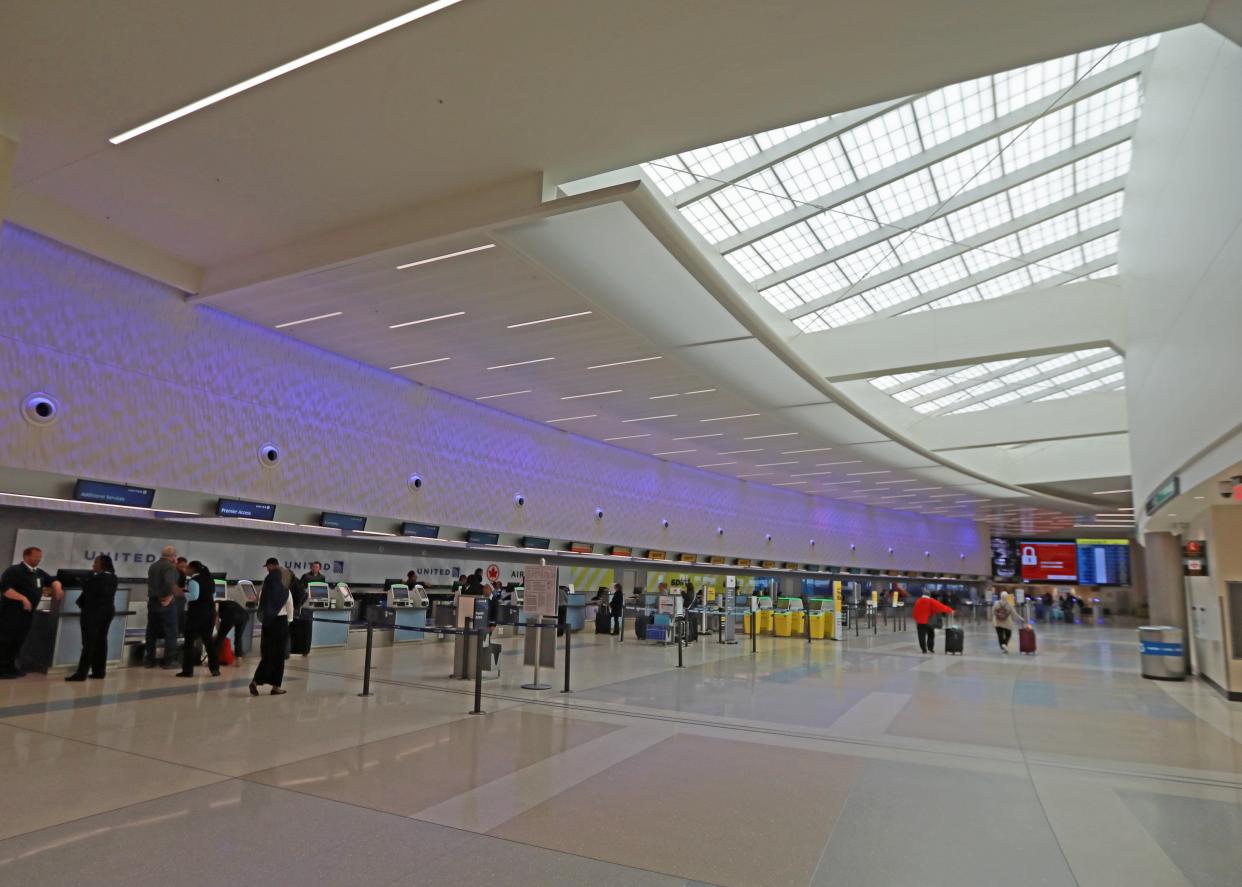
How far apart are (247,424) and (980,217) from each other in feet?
46.9

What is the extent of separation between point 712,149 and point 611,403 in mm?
8082

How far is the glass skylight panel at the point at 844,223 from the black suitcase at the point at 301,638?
11419 mm

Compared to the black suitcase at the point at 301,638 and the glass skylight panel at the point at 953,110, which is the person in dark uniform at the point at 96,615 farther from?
the glass skylight panel at the point at 953,110

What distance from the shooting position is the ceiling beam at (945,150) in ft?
36.0

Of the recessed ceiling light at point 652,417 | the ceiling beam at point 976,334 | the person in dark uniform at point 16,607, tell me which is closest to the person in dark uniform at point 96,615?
the person in dark uniform at point 16,607

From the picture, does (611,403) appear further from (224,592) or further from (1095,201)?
(1095,201)

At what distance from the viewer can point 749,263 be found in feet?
47.0

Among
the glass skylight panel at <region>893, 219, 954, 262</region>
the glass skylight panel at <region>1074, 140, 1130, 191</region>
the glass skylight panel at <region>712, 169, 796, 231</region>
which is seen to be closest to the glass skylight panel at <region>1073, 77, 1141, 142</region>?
the glass skylight panel at <region>1074, 140, 1130, 191</region>

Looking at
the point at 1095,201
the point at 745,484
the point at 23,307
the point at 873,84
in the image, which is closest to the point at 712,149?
the point at 873,84

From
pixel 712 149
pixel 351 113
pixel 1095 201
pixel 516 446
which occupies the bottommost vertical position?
pixel 516 446

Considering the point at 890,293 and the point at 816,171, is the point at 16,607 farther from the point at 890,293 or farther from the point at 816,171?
the point at 890,293

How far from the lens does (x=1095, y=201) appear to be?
14367 millimetres

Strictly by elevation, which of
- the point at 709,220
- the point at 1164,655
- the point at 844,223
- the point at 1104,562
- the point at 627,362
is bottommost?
the point at 1164,655

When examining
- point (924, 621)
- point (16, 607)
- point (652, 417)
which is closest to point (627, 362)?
point (652, 417)
